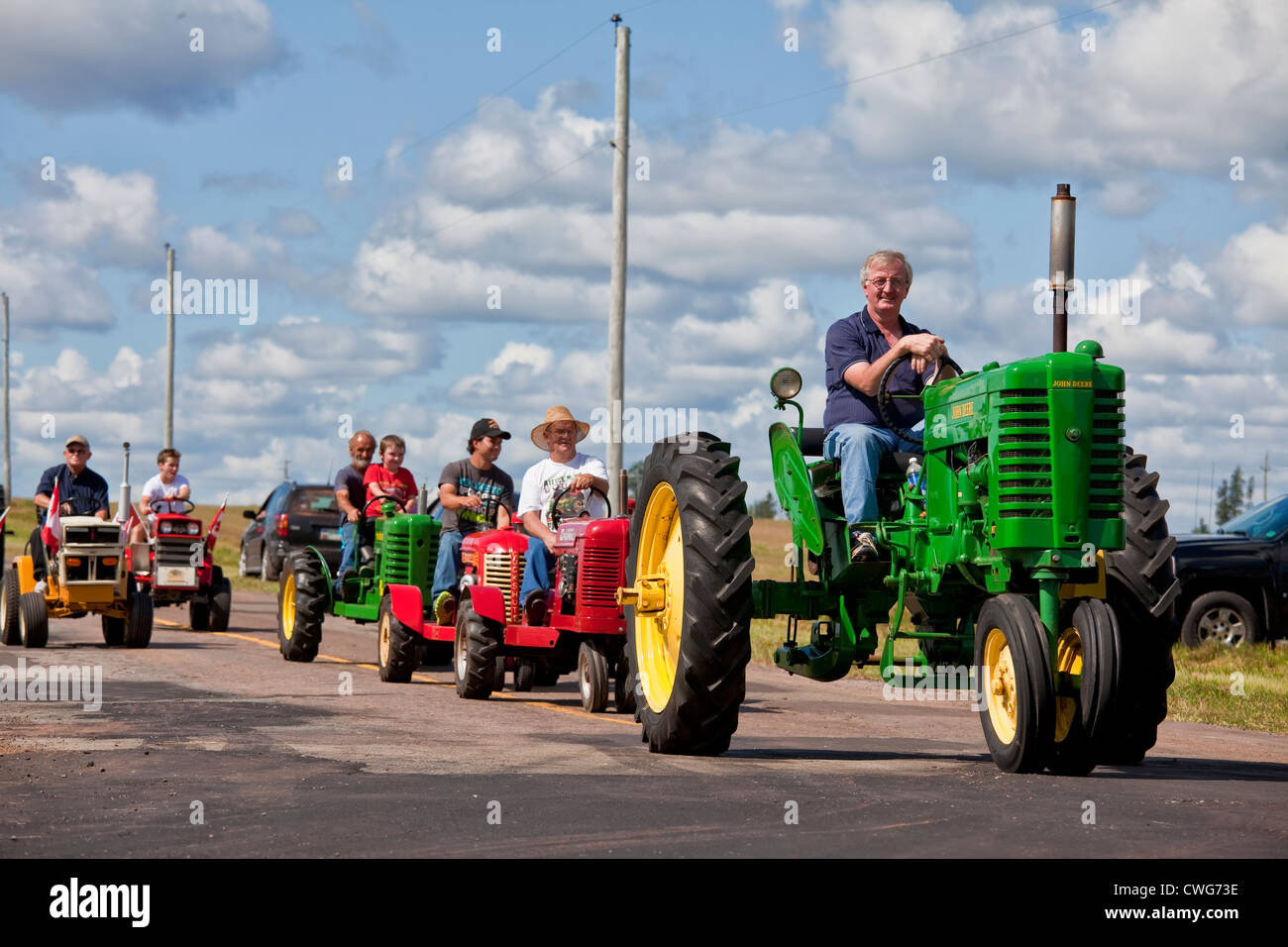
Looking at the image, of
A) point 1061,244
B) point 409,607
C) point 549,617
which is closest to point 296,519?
point 409,607

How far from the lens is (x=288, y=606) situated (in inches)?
749

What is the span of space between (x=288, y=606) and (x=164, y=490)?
4758 mm

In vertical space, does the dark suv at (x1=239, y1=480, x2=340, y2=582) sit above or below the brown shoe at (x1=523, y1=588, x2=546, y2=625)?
above

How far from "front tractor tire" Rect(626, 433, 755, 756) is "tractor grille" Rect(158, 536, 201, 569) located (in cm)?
1292

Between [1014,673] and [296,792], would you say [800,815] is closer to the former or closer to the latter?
[1014,673]

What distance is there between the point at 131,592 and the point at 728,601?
12038 mm

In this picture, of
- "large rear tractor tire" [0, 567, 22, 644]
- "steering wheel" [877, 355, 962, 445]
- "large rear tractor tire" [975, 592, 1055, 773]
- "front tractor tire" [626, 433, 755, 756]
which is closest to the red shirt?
"large rear tractor tire" [0, 567, 22, 644]

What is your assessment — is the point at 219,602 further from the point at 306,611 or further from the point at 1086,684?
the point at 1086,684

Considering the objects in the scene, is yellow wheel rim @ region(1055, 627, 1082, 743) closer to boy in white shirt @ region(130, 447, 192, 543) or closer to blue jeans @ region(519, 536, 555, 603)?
blue jeans @ region(519, 536, 555, 603)

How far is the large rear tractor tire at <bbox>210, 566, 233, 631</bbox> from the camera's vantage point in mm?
22672

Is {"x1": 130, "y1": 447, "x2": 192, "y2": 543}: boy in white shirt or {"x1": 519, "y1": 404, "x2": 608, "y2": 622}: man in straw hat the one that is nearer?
{"x1": 519, "y1": 404, "x2": 608, "y2": 622}: man in straw hat

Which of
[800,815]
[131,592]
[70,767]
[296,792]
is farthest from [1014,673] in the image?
[131,592]

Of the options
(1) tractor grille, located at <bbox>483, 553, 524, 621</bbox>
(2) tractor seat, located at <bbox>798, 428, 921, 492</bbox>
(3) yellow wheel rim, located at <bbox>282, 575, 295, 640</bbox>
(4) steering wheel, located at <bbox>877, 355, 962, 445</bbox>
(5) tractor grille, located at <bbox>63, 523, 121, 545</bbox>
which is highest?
(4) steering wheel, located at <bbox>877, 355, 962, 445</bbox>

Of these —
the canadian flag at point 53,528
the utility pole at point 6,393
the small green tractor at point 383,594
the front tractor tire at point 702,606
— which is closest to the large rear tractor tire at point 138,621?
the canadian flag at point 53,528
